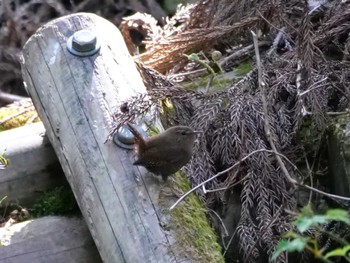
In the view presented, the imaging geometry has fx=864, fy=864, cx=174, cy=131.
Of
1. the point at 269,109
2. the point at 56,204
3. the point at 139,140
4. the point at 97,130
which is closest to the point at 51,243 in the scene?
the point at 56,204

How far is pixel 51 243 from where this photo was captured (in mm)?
3881

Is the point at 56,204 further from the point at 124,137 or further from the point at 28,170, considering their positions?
the point at 124,137

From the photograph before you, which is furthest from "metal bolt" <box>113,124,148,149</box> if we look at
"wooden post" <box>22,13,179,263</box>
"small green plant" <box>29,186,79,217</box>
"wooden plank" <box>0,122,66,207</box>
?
"wooden plank" <box>0,122,66,207</box>

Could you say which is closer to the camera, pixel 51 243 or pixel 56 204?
pixel 51 243

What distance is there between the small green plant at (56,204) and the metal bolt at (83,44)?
736 millimetres

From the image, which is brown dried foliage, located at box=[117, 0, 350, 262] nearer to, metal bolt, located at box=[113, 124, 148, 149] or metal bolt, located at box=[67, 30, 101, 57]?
metal bolt, located at box=[113, 124, 148, 149]

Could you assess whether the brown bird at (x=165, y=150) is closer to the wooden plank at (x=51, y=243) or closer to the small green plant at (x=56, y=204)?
the wooden plank at (x=51, y=243)

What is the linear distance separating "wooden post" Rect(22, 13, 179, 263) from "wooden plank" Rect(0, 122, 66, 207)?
0.33m

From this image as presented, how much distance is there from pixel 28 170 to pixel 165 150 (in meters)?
1.18

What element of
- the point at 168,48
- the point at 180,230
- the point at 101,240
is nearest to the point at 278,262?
the point at 180,230

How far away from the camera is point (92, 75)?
389 centimetres

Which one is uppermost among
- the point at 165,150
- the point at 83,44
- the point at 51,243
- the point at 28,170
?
the point at 83,44

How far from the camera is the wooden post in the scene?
330cm

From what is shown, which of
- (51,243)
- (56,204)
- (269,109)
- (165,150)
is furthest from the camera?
(56,204)
